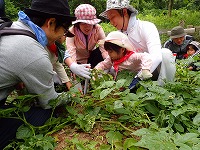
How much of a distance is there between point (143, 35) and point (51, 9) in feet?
4.26

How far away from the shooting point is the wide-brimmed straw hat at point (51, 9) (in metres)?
1.84

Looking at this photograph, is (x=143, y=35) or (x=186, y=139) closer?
(x=186, y=139)

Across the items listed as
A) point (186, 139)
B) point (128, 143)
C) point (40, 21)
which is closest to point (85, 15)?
point (40, 21)

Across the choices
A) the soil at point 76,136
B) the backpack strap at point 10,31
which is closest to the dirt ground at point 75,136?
the soil at point 76,136

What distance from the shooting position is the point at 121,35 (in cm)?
273

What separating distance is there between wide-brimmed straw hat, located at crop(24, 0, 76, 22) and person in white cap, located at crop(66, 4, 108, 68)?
1.24 metres

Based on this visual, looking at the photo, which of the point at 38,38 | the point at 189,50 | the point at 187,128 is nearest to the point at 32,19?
the point at 38,38

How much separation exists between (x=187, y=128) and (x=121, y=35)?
1216 mm

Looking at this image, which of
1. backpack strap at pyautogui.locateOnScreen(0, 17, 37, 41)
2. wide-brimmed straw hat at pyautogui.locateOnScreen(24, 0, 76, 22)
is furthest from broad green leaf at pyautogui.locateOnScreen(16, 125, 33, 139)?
wide-brimmed straw hat at pyautogui.locateOnScreen(24, 0, 76, 22)

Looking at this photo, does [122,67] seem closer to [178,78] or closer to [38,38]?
[178,78]

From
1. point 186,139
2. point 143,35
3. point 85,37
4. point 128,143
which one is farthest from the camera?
point 85,37

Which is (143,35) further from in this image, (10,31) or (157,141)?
(157,141)

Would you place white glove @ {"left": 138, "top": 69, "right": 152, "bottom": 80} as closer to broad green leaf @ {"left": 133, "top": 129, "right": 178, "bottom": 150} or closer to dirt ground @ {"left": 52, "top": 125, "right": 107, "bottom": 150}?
dirt ground @ {"left": 52, "top": 125, "right": 107, "bottom": 150}

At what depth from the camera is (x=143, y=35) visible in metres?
2.91
